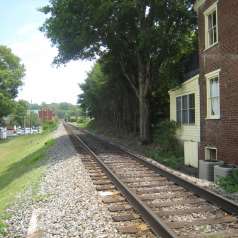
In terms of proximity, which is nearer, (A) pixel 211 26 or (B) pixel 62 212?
(B) pixel 62 212

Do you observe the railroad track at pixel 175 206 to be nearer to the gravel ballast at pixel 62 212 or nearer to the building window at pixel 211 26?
the gravel ballast at pixel 62 212

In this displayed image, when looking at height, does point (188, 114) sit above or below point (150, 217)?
above

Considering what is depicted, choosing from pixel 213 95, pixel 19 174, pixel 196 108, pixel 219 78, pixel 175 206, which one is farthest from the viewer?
pixel 19 174

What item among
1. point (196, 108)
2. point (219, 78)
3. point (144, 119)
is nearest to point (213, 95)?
point (219, 78)

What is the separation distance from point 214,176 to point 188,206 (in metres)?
4.00

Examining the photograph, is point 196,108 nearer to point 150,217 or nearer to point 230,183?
point 230,183

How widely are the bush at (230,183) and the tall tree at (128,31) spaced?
14270mm

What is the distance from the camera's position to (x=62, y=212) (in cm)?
818

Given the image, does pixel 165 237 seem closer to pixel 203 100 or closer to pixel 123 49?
pixel 203 100

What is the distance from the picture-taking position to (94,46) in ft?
93.6

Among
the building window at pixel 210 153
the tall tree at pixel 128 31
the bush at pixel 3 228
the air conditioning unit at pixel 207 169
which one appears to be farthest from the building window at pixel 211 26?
the bush at pixel 3 228

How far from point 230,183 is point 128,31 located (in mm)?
17840

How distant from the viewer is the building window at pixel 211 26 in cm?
1502

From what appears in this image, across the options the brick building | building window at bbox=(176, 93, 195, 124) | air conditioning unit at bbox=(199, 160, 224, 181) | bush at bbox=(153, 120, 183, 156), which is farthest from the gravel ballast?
bush at bbox=(153, 120, 183, 156)
